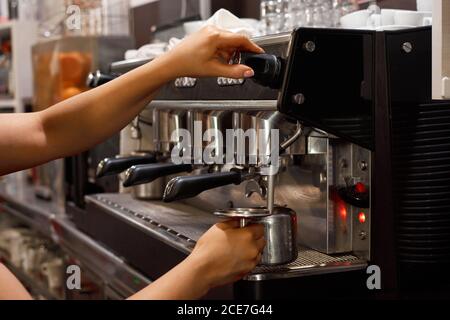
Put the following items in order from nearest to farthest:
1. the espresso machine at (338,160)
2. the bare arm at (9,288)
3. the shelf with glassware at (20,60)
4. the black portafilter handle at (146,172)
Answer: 1. the bare arm at (9,288)
2. the espresso machine at (338,160)
3. the black portafilter handle at (146,172)
4. the shelf with glassware at (20,60)

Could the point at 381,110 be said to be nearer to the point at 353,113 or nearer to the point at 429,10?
A: the point at 353,113

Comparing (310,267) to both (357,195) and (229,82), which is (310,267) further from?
(229,82)

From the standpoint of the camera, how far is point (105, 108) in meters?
1.12

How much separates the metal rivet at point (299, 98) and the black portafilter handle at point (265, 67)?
0.03 metres

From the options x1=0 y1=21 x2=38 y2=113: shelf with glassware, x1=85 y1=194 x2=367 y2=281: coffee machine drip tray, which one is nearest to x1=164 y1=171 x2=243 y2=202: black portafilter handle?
x1=85 y1=194 x2=367 y2=281: coffee machine drip tray

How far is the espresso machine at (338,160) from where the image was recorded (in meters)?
1.08

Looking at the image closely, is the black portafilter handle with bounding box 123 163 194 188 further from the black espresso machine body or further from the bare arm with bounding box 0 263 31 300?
the bare arm with bounding box 0 263 31 300

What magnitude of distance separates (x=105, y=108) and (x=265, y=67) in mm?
250

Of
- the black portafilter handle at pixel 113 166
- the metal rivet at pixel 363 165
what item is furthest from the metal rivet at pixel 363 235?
the black portafilter handle at pixel 113 166

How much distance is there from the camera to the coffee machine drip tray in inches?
44.8

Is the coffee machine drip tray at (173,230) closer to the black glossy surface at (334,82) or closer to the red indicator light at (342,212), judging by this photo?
the red indicator light at (342,212)

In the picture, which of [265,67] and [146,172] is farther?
[146,172]

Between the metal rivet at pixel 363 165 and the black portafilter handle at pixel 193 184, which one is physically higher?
the metal rivet at pixel 363 165

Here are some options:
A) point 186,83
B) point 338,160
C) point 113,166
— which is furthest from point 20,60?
point 338,160
